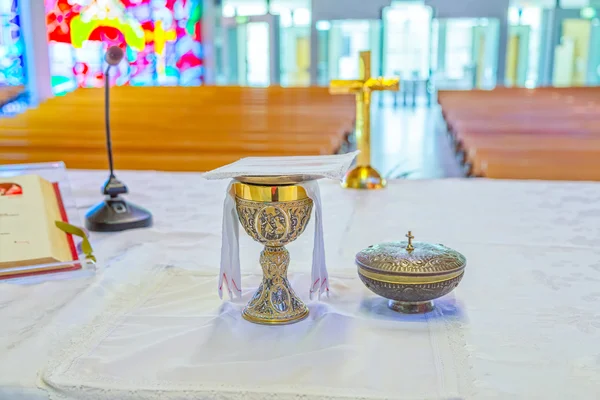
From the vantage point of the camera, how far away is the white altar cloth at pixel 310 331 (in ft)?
2.53

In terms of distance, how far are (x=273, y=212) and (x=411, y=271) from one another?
8.5 inches

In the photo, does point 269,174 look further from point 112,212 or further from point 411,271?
point 112,212

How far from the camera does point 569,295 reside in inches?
43.2

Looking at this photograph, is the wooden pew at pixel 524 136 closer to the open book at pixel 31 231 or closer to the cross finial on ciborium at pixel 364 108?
the cross finial on ciborium at pixel 364 108

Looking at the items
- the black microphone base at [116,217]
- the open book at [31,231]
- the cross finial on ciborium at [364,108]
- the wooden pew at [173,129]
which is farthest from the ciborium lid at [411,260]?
the wooden pew at [173,129]

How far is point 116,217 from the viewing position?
63.8 inches

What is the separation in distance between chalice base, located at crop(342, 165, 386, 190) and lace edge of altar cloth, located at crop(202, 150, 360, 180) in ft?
3.88

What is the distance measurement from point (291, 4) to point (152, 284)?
1606 centimetres

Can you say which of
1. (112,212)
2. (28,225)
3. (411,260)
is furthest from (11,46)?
(411,260)

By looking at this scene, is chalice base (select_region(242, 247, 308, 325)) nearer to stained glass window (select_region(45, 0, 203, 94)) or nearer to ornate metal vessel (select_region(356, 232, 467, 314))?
ornate metal vessel (select_region(356, 232, 467, 314))

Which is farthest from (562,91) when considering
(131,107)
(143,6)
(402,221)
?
(402,221)

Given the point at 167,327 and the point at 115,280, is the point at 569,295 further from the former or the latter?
the point at 115,280

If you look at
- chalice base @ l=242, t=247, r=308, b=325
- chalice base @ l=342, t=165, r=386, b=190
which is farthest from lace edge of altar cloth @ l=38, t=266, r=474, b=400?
chalice base @ l=342, t=165, r=386, b=190

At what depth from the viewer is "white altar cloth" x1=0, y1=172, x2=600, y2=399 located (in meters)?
0.77
